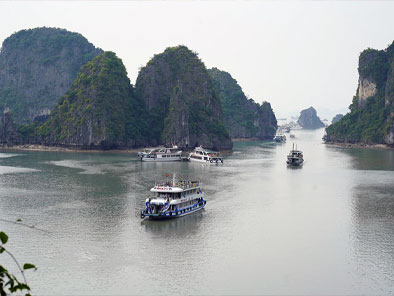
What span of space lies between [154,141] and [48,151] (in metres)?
37.3

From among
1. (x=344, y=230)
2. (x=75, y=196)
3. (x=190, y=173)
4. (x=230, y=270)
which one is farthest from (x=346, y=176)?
(x=230, y=270)

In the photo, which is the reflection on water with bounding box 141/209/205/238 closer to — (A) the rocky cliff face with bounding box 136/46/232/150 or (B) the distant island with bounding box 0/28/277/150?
(A) the rocky cliff face with bounding box 136/46/232/150

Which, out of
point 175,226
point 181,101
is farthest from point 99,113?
point 175,226

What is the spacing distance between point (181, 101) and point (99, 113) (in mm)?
29350

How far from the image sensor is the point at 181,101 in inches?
6516

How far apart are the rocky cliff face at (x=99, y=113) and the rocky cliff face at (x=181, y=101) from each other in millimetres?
7506

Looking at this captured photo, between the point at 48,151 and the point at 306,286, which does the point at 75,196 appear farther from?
the point at 48,151

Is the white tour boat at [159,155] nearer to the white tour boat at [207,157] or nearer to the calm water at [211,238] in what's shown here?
the white tour boat at [207,157]

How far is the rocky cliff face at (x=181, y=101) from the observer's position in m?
161

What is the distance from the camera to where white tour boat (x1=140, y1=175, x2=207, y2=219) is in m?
53.4

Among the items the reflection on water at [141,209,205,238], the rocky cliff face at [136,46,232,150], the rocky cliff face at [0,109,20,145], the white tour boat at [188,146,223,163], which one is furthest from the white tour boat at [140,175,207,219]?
the rocky cliff face at [0,109,20,145]

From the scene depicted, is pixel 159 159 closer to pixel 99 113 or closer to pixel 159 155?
pixel 159 155

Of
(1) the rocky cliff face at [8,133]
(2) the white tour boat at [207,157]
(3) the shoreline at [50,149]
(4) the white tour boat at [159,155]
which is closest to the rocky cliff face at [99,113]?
(3) the shoreline at [50,149]

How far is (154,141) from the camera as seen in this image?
168375 mm
